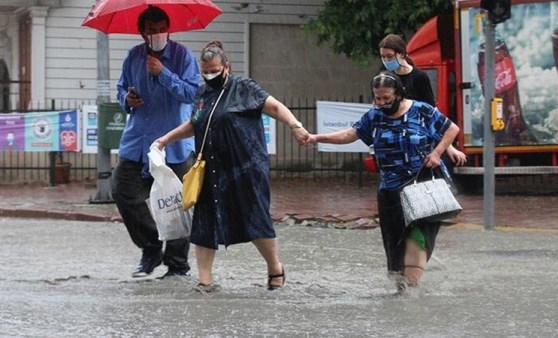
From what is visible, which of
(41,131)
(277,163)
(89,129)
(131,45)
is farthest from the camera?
(131,45)

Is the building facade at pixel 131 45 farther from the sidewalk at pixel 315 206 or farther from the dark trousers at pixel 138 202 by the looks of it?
the dark trousers at pixel 138 202

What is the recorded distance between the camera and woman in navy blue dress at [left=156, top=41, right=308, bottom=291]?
7.45 metres

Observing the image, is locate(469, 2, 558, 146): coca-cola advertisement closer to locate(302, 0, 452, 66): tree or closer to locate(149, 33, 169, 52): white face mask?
locate(302, 0, 452, 66): tree

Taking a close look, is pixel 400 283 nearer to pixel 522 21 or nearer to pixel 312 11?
pixel 522 21

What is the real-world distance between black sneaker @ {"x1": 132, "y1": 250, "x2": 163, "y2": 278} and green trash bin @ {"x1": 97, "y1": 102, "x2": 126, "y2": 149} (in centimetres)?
714

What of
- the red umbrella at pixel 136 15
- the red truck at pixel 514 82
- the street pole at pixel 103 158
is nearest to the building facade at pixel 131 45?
the street pole at pixel 103 158

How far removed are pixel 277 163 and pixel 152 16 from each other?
14.1 meters

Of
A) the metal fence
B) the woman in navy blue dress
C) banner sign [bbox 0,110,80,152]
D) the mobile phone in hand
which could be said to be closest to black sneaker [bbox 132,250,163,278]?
the woman in navy blue dress

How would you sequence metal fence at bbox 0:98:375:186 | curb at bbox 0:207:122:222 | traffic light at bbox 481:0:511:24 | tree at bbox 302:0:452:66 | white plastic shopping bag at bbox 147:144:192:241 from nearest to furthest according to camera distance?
white plastic shopping bag at bbox 147:144:192:241 → traffic light at bbox 481:0:511:24 → curb at bbox 0:207:122:222 → tree at bbox 302:0:452:66 → metal fence at bbox 0:98:375:186

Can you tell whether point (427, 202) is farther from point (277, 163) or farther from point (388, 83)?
point (277, 163)

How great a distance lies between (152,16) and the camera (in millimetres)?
8273

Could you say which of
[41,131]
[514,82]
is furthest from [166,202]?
[41,131]

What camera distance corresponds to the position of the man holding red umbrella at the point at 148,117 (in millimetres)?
8188

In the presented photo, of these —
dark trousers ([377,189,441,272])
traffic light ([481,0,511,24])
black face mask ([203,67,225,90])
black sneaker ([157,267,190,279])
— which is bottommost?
black sneaker ([157,267,190,279])
